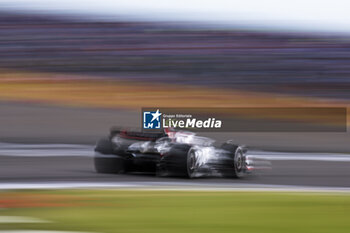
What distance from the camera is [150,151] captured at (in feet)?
25.8

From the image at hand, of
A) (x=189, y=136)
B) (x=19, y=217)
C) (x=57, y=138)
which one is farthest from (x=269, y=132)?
(x=19, y=217)

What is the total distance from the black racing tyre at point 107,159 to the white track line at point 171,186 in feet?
2.23

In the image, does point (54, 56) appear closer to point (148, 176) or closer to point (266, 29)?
point (266, 29)

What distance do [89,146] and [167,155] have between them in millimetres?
3635

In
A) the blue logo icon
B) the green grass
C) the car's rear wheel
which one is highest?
the blue logo icon

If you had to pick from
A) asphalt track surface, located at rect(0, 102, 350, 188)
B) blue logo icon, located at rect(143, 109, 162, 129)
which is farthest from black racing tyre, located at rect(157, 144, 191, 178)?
blue logo icon, located at rect(143, 109, 162, 129)

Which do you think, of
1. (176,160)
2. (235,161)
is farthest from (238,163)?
(176,160)

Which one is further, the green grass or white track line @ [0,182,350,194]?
white track line @ [0,182,350,194]

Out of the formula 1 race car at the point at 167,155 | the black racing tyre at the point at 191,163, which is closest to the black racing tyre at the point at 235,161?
the formula 1 race car at the point at 167,155

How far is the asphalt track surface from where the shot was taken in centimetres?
796

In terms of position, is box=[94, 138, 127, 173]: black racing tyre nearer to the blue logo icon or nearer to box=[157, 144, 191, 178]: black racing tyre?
box=[157, 144, 191, 178]: black racing tyre

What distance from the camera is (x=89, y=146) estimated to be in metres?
11.2

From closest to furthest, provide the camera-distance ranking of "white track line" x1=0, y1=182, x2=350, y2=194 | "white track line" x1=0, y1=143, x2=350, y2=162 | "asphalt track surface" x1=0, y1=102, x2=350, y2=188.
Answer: "white track line" x1=0, y1=182, x2=350, y2=194 → "asphalt track surface" x1=0, y1=102, x2=350, y2=188 → "white track line" x1=0, y1=143, x2=350, y2=162

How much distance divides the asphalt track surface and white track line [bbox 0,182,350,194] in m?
0.19
